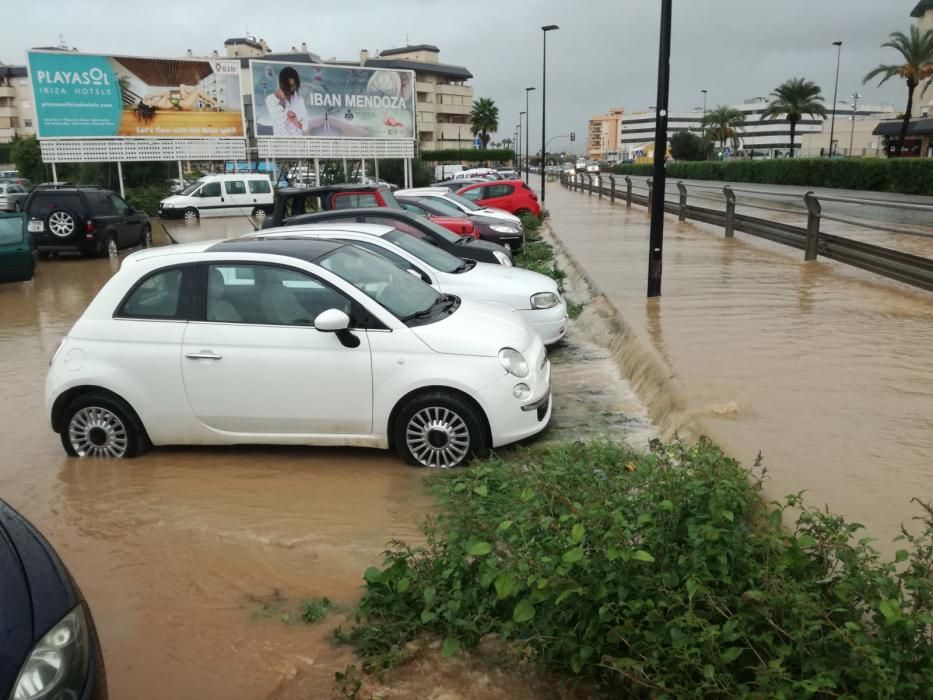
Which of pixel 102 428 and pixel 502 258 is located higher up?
pixel 502 258

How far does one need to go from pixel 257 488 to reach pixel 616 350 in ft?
15.8

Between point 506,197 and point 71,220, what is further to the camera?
point 506,197

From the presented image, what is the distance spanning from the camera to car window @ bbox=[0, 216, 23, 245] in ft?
47.9

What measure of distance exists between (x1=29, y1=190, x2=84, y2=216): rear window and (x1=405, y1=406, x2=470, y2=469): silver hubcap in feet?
53.6

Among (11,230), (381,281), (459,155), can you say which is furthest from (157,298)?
(459,155)

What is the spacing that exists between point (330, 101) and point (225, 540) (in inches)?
1392

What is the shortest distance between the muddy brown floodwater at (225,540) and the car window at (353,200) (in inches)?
297

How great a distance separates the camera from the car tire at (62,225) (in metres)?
18.9

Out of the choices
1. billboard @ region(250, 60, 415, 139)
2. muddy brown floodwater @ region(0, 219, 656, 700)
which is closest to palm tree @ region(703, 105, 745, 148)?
billboard @ region(250, 60, 415, 139)

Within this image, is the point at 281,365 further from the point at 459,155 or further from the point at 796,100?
the point at 459,155

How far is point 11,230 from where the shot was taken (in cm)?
1477

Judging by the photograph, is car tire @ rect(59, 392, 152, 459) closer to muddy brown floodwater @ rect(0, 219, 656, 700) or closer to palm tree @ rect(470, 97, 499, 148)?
muddy brown floodwater @ rect(0, 219, 656, 700)

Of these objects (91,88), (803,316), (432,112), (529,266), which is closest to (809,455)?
(803,316)

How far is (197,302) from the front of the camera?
598 cm
